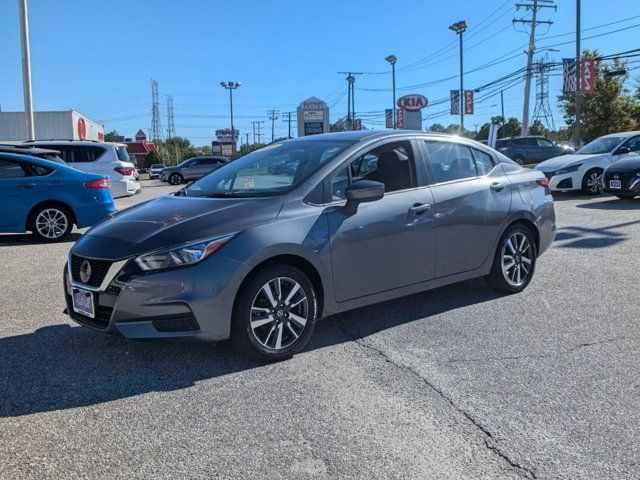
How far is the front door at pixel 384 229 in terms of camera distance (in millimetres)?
4547

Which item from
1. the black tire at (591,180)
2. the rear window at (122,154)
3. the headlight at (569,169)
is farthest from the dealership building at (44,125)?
the black tire at (591,180)

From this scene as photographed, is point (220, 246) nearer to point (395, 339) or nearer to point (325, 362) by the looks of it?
point (325, 362)

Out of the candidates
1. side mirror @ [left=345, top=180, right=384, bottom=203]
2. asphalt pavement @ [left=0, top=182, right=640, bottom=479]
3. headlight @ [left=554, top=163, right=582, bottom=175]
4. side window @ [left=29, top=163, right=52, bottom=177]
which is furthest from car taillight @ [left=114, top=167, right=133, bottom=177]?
side mirror @ [left=345, top=180, right=384, bottom=203]

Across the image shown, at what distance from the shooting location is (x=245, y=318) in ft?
13.2

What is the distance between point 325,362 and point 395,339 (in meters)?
0.73

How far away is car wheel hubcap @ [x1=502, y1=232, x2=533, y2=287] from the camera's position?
232 inches

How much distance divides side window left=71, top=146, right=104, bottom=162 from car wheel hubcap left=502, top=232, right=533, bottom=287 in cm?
1256

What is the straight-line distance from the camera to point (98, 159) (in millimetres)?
15531

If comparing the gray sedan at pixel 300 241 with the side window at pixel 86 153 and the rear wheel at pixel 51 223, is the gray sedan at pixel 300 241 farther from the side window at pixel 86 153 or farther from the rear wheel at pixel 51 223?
the side window at pixel 86 153

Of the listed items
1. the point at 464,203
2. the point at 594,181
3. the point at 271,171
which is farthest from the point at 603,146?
the point at 271,171

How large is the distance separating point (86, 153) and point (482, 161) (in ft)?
40.6

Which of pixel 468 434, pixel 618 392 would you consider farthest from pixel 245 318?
pixel 618 392

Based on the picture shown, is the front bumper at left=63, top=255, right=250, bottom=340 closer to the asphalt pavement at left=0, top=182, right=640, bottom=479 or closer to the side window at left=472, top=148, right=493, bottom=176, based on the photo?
the asphalt pavement at left=0, top=182, right=640, bottom=479

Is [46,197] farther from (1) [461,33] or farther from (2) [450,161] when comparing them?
(1) [461,33]
